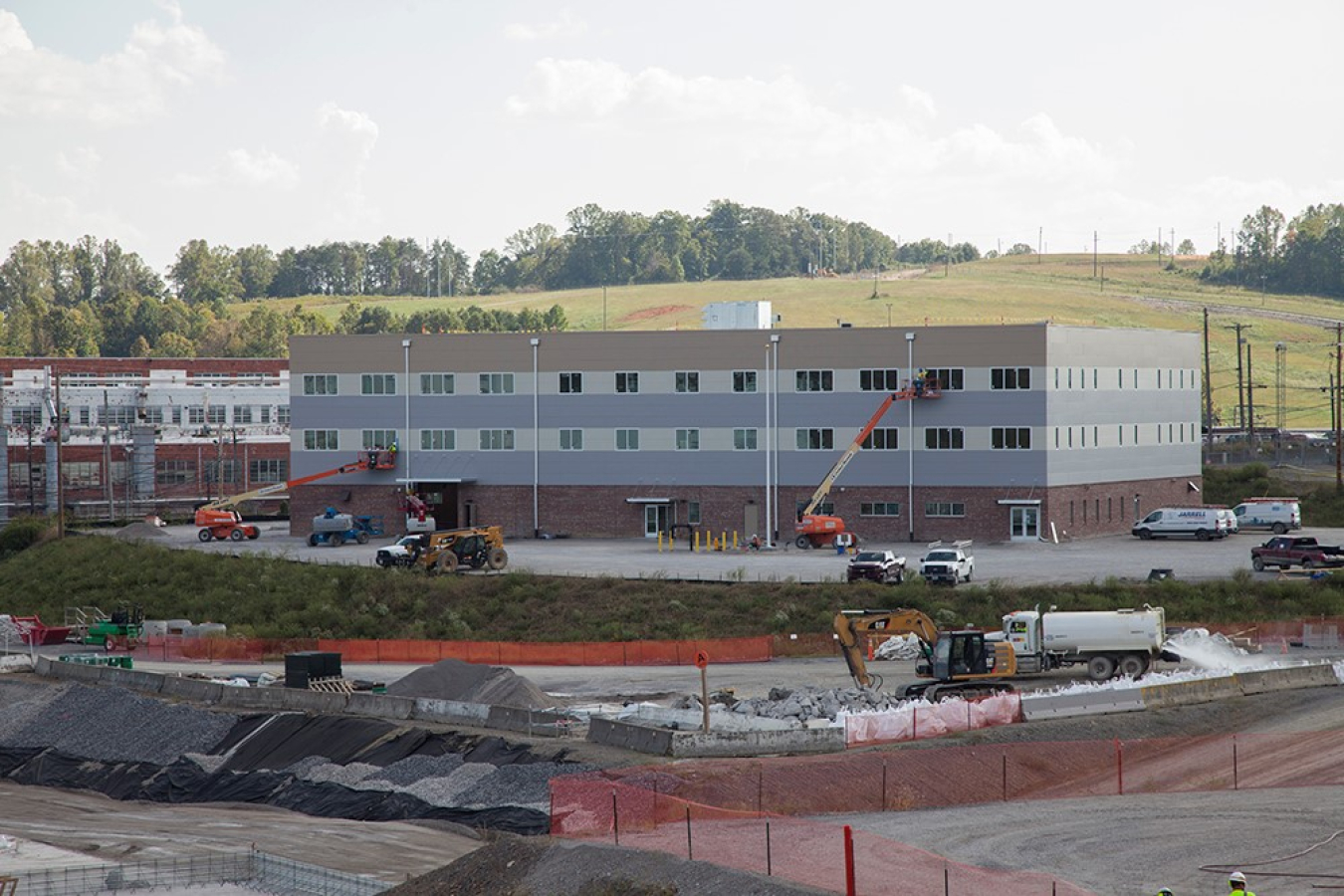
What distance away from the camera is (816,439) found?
80.3m

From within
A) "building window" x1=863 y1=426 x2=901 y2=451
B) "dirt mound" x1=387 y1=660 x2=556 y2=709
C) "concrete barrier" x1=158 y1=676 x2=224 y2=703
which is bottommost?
"concrete barrier" x1=158 y1=676 x2=224 y2=703

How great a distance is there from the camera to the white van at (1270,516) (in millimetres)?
81875

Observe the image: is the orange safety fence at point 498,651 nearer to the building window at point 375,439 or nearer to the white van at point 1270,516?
the building window at point 375,439

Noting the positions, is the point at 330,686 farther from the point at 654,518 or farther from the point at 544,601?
the point at 654,518

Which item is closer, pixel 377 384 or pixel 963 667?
pixel 963 667

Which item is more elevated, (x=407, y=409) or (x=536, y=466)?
(x=407, y=409)

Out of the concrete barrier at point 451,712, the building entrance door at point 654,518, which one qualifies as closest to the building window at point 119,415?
the building entrance door at point 654,518

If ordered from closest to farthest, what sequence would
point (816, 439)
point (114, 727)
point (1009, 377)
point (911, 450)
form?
point (114, 727) < point (1009, 377) < point (911, 450) < point (816, 439)

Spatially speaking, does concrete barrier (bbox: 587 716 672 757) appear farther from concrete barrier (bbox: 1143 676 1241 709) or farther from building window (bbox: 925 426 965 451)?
building window (bbox: 925 426 965 451)

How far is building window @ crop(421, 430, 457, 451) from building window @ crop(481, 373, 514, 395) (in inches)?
103

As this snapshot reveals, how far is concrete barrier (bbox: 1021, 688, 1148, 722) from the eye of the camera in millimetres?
40969

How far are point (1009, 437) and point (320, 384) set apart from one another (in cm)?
3318

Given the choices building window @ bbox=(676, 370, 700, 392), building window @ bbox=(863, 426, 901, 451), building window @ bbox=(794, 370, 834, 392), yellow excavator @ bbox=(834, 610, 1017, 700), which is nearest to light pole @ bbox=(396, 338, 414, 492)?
building window @ bbox=(676, 370, 700, 392)

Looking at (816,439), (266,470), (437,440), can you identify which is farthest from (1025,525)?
(266,470)
